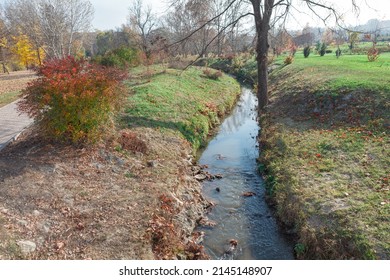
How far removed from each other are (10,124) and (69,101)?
6.31 meters

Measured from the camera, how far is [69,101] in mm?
8758

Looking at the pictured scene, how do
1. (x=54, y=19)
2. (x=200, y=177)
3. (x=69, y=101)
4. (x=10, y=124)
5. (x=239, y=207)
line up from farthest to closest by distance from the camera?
(x=54, y=19) < (x=10, y=124) < (x=200, y=177) < (x=239, y=207) < (x=69, y=101)

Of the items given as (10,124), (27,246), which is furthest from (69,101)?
(10,124)

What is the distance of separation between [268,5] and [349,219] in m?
11.0

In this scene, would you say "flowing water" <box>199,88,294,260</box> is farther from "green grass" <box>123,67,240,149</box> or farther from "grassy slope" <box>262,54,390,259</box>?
"green grass" <box>123,67,240,149</box>

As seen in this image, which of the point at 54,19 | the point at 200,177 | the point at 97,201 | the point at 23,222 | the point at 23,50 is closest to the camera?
the point at 23,222

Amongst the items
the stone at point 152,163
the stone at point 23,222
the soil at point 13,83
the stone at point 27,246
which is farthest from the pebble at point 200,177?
the soil at point 13,83

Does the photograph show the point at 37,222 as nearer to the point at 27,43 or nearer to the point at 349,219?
the point at 349,219

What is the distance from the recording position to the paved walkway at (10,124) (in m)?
11.1

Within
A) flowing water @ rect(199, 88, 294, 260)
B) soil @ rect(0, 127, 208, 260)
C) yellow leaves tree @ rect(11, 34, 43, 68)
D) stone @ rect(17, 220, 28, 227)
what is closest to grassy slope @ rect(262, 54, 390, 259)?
flowing water @ rect(199, 88, 294, 260)

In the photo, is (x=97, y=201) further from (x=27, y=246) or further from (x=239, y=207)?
(x=239, y=207)

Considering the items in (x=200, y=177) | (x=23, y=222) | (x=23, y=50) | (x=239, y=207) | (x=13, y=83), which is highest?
(x=23, y=50)

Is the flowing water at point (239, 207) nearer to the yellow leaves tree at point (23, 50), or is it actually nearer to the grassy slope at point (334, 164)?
the grassy slope at point (334, 164)

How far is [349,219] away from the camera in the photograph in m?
6.46
